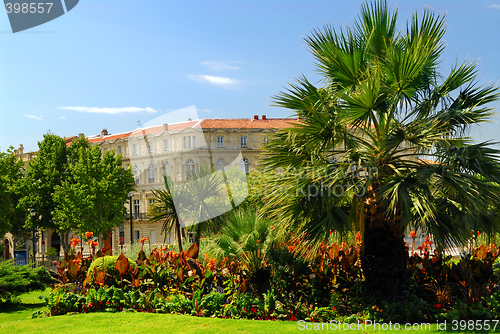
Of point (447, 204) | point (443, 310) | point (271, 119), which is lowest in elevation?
point (443, 310)

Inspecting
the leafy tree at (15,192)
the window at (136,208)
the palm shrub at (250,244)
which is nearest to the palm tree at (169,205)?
the palm shrub at (250,244)

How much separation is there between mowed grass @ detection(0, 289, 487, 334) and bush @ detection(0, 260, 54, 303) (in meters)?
1.41

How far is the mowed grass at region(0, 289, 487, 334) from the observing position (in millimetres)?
7977

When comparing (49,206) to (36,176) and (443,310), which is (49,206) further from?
(443,310)

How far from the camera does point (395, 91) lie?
8586 mm

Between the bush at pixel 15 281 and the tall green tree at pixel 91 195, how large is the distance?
1033 inches

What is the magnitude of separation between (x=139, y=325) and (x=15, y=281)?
4.73m

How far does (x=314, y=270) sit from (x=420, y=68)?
472cm

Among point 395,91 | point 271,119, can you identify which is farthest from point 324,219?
point 271,119

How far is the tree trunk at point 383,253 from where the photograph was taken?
881cm

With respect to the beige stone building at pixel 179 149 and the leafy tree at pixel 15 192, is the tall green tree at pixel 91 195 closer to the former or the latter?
the leafy tree at pixel 15 192

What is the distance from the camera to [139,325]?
27.9 ft

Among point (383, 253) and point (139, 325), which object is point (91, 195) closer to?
point (139, 325)

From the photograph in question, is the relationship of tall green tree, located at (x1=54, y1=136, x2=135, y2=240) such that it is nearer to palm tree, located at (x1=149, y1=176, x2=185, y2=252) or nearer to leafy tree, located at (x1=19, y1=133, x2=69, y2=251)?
leafy tree, located at (x1=19, y1=133, x2=69, y2=251)
